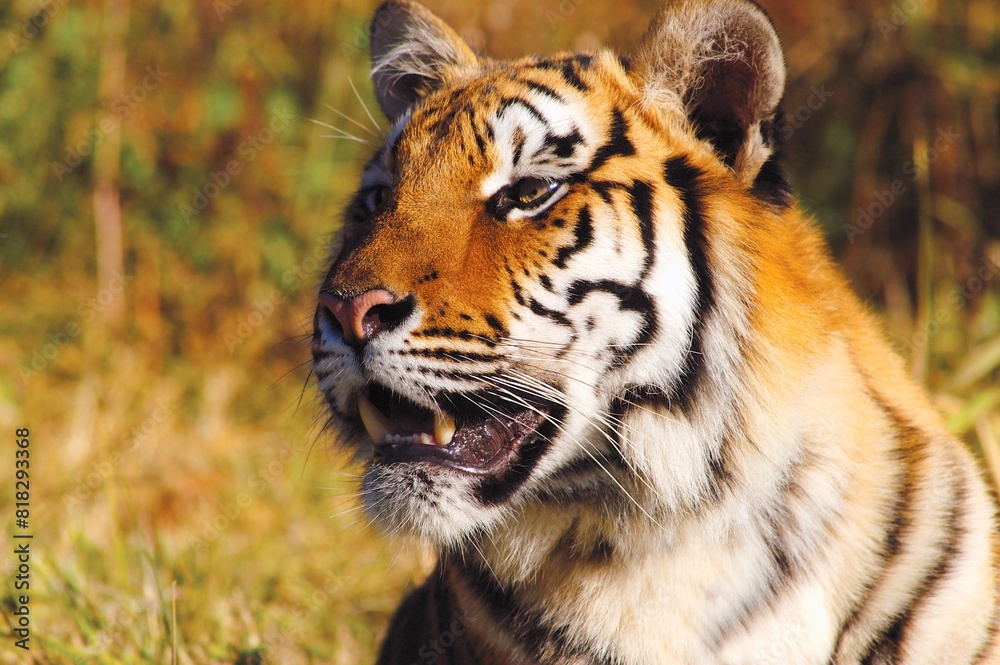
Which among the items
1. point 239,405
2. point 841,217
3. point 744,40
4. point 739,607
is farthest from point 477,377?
point 841,217

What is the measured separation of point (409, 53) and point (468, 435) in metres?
1.13

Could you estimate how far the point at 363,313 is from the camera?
5.94ft

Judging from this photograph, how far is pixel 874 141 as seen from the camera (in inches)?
198

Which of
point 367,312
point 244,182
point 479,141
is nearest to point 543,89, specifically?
point 479,141

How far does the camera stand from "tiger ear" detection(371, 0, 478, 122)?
253cm

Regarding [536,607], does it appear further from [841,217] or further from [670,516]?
[841,217]

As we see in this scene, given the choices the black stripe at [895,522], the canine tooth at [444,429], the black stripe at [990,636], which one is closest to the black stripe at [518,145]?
the canine tooth at [444,429]

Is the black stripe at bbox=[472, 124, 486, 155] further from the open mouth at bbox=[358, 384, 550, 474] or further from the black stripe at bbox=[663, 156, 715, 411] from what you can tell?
the open mouth at bbox=[358, 384, 550, 474]

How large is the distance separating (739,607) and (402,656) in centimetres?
91

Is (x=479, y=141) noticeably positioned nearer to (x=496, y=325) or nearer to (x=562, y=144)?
(x=562, y=144)

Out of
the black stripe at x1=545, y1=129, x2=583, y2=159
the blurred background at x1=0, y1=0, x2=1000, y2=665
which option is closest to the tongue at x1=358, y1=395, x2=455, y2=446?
the black stripe at x1=545, y1=129, x2=583, y2=159

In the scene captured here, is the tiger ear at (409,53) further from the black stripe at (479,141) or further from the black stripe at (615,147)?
the black stripe at (615,147)

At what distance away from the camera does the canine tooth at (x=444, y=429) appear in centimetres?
194

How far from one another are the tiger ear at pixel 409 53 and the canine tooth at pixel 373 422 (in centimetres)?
80
